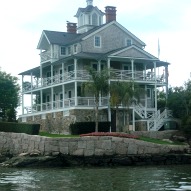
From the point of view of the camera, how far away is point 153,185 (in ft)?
75.8

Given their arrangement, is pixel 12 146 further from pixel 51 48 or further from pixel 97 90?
pixel 51 48

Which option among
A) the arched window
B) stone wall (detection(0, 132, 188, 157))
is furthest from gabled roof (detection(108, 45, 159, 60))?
stone wall (detection(0, 132, 188, 157))

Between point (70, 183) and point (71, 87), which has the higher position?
Result: point (71, 87)

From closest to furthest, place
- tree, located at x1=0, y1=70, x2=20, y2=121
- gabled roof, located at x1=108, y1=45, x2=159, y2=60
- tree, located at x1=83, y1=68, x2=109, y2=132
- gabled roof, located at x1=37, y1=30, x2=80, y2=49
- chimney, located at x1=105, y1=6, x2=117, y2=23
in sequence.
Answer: tree, located at x1=83, y1=68, x2=109, y2=132
gabled roof, located at x1=108, y1=45, x2=159, y2=60
gabled roof, located at x1=37, y1=30, x2=80, y2=49
chimney, located at x1=105, y1=6, x2=117, y2=23
tree, located at x1=0, y1=70, x2=20, y2=121

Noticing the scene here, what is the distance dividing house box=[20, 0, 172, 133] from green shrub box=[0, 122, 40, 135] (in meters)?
6.71

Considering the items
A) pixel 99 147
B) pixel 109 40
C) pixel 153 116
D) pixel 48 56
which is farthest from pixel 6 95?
pixel 99 147

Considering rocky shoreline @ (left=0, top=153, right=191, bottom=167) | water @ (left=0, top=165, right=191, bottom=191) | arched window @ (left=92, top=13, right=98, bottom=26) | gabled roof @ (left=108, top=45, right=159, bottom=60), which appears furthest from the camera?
arched window @ (left=92, top=13, right=98, bottom=26)

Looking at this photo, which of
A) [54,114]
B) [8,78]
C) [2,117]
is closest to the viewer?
[54,114]

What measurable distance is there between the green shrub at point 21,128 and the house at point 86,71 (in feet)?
22.0

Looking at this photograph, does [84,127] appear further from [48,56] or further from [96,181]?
[96,181]

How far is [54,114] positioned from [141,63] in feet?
35.2

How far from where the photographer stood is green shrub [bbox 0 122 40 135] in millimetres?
43250

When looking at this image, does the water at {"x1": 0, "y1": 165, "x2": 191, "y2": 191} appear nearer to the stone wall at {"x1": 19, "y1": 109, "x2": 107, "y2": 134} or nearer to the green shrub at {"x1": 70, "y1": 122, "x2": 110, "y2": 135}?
the green shrub at {"x1": 70, "y1": 122, "x2": 110, "y2": 135}

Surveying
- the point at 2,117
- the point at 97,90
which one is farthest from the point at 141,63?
the point at 2,117
